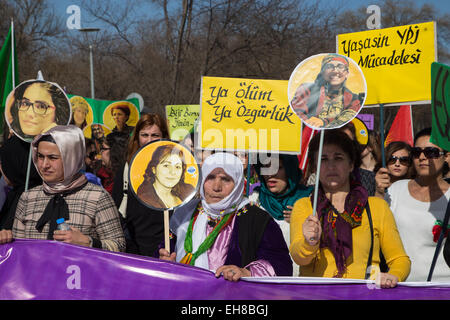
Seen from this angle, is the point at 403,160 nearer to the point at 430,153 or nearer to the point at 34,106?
the point at 430,153

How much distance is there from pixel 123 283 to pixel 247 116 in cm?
272

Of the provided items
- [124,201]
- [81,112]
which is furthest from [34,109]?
[81,112]

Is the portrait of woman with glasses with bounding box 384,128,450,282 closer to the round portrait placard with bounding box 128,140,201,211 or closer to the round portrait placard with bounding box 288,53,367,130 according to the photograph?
the round portrait placard with bounding box 288,53,367,130

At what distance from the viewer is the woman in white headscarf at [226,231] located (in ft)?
9.87

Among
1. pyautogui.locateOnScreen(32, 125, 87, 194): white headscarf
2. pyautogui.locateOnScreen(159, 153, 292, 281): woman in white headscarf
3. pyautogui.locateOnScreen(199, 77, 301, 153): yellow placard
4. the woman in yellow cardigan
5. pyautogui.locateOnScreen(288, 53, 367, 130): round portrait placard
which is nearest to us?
the woman in yellow cardigan

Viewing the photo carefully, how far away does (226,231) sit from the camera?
3176 mm

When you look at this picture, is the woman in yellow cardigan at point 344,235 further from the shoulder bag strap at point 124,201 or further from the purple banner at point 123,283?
the shoulder bag strap at point 124,201

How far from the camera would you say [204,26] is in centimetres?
1636

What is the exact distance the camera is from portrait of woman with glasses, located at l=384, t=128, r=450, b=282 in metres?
3.44

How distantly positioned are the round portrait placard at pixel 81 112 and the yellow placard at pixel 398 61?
6.41 meters

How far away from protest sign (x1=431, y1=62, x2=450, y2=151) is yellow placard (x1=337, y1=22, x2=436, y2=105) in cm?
144

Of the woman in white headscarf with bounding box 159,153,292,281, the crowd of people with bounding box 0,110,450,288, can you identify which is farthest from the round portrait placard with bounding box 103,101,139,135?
the woman in white headscarf with bounding box 159,153,292,281

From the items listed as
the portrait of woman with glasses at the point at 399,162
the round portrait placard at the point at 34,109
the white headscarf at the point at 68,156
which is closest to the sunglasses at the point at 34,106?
the round portrait placard at the point at 34,109
